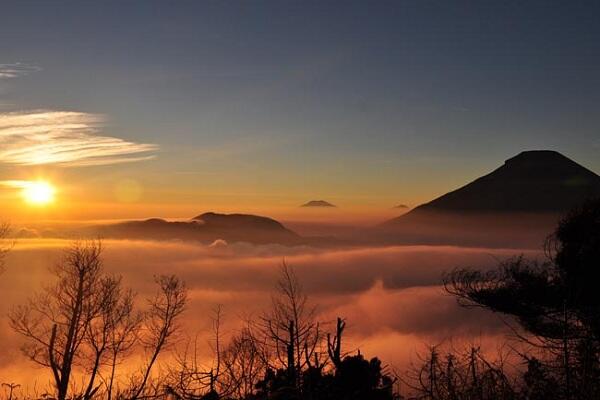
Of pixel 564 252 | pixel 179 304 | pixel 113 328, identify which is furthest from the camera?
pixel 179 304

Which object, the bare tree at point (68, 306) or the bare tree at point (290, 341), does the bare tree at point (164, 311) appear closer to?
the bare tree at point (68, 306)

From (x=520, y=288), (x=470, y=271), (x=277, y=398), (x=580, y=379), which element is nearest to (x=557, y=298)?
(x=520, y=288)

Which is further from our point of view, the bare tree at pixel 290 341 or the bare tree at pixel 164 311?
the bare tree at pixel 164 311

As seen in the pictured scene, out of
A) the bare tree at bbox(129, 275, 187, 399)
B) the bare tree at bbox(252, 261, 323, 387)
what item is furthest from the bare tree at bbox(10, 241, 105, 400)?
the bare tree at bbox(252, 261, 323, 387)

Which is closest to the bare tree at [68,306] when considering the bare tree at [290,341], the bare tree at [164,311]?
the bare tree at [164,311]

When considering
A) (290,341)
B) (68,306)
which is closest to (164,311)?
(68,306)

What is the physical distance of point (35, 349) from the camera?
34719 millimetres

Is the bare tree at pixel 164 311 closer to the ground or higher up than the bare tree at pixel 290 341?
closer to the ground

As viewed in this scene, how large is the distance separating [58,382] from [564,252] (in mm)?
29725

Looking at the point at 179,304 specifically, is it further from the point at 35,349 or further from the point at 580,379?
the point at 580,379

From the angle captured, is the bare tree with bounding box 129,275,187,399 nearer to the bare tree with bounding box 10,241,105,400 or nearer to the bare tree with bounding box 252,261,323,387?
the bare tree with bounding box 10,241,105,400

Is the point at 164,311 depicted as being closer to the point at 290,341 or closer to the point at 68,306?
the point at 68,306

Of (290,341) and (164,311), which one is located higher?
(290,341)

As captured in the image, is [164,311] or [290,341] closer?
[290,341]
